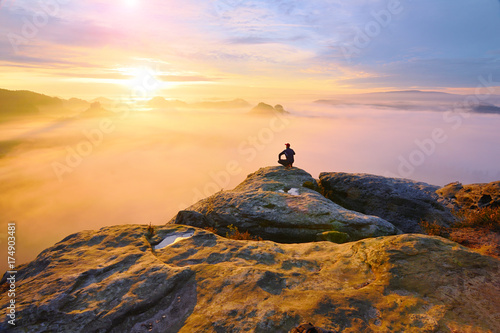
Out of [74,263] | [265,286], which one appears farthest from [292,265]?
[74,263]

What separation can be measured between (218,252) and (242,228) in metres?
4.83

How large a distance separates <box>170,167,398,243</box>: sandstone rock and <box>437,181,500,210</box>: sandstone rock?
6.80m

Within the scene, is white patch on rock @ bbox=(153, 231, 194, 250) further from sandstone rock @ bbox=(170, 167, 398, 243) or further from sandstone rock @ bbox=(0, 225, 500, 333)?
sandstone rock @ bbox=(170, 167, 398, 243)

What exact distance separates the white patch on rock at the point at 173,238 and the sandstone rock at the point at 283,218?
139 inches

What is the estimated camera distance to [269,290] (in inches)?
233

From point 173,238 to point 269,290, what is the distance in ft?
16.0

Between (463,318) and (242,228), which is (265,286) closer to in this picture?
(463,318)

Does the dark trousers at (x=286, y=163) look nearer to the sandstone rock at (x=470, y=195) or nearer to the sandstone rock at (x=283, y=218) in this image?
the sandstone rock at (x=283, y=218)

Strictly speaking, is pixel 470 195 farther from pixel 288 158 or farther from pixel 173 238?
pixel 173 238

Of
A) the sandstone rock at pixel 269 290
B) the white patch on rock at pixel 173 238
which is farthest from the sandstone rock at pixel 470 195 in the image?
→ the white patch on rock at pixel 173 238

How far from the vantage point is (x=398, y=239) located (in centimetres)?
700

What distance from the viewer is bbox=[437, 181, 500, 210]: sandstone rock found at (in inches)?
554

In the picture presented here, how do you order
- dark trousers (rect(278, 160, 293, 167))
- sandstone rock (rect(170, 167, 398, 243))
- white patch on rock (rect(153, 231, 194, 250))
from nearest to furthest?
white patch on rock (rect(153, 231, 194, 250)) → sandstone rock (rect(170, 167, 398, 243)) → dark trousers (rect(278, 160, 293, 167))

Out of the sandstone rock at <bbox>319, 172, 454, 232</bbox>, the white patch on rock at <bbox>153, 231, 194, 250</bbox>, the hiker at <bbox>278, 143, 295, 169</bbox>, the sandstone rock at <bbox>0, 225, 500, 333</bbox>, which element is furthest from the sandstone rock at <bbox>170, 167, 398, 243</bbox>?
the hiker at <bbox>278, 143, 295, 169</bbox>
